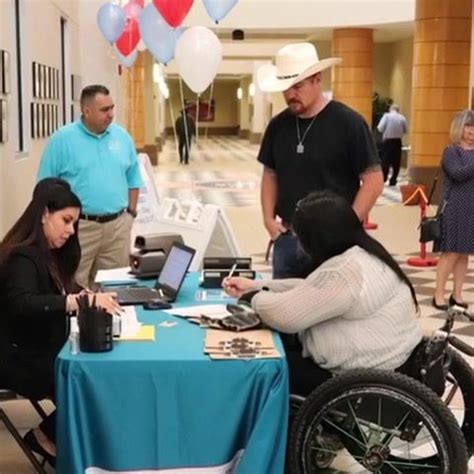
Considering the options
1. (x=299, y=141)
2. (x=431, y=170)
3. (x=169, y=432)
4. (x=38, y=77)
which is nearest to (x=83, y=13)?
(x=38, y=77)

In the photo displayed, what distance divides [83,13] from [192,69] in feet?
12.2

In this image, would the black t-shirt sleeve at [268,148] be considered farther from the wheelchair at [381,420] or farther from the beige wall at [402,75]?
the beige wall at [402,75]

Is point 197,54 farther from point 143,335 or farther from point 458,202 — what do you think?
point 143,335

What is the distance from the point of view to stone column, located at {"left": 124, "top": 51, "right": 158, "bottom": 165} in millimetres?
20573

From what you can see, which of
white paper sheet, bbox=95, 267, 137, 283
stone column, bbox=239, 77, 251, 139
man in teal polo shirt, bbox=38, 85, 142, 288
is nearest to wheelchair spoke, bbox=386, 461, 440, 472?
white paper sheet, bbox=95, 267, 137, 283

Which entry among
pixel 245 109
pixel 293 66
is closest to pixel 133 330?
pixel 293 66

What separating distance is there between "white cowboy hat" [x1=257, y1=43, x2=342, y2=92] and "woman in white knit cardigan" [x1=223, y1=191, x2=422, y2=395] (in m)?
1.13

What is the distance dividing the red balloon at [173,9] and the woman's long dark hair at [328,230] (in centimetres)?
525

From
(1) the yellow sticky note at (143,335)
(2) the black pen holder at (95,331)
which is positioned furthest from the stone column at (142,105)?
(2) the black pen holder at (95,331)

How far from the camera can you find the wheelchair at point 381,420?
2617mm

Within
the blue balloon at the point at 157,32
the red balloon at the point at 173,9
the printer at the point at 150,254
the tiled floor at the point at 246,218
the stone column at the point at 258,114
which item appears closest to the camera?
the printer at the point at 150,254

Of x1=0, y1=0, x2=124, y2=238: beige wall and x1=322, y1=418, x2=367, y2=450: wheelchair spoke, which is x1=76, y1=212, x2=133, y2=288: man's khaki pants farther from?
x1=322, y1=418, x2=367, y2=450: wheelchair spoke

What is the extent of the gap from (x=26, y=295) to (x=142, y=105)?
1953 cm

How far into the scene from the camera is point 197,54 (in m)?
7.40
